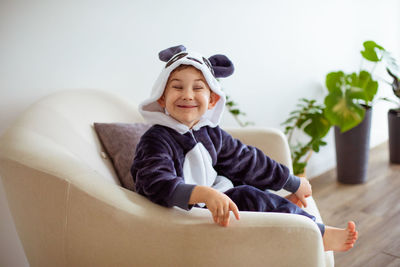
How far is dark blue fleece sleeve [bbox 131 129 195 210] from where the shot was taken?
1.26 meters

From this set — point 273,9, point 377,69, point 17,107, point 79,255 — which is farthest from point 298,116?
point 79,255

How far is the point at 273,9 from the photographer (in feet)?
9.20

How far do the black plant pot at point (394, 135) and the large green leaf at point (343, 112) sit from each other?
721 mm

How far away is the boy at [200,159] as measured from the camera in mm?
1293

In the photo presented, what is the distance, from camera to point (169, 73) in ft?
4.84

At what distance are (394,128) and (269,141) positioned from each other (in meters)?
1.86

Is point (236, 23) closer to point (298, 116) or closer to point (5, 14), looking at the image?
point (298, 116)

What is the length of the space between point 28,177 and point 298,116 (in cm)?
212

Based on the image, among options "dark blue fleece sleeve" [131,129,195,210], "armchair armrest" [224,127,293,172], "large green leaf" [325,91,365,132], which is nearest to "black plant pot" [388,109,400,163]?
"large green leaf" [325,91,365,132]

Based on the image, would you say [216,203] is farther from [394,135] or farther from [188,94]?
[394,135]

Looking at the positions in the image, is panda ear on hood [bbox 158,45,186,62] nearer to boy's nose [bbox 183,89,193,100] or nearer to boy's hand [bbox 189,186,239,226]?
boy's nose [bbox 183,89,193,100]

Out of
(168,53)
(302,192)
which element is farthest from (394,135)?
(168,53)

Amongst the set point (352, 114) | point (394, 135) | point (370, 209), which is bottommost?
point (370, 209)

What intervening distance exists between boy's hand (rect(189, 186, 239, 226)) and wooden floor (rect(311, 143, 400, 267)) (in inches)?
44.0
